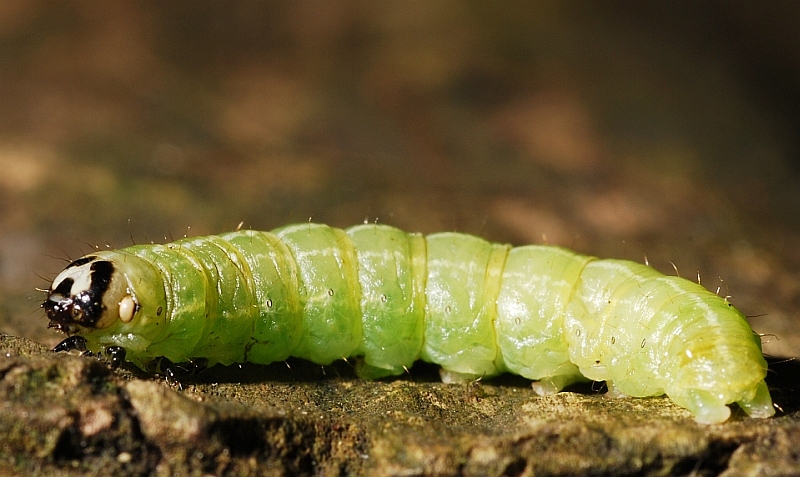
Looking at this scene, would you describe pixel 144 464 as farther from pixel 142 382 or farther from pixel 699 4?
pixel 699 4

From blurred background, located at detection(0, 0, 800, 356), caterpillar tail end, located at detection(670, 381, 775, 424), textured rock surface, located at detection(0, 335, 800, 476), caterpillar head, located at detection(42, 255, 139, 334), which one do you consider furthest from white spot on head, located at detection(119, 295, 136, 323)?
caterpillar tail end, located at detection(670, 381, 775, 424)

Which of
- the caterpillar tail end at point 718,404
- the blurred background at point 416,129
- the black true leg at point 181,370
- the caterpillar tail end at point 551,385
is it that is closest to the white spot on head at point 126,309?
the black true leg at point 181,370

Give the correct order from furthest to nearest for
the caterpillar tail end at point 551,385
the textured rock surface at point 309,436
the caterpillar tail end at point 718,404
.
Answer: the caterpillar tail end at point 551,385, the caterpillar tail end at point 718,404, the textured rock surface at point 309,436

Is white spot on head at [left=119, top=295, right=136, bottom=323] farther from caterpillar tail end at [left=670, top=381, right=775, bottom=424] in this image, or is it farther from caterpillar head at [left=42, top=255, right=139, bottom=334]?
caterpillar tail end at [left=670, top=381, right=775, bottom=424]

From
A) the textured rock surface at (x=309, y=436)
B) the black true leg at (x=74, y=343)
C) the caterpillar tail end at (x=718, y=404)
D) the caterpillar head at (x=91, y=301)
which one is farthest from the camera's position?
the black true leg at (x=74, y=343)

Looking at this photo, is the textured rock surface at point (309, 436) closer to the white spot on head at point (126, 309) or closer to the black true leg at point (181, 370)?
the black true leg at point (181, 370)

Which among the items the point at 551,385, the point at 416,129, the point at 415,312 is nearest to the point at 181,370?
the point at 415,312

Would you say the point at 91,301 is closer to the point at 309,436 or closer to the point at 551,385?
the point at 309,436

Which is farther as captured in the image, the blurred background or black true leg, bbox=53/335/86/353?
the blurred background

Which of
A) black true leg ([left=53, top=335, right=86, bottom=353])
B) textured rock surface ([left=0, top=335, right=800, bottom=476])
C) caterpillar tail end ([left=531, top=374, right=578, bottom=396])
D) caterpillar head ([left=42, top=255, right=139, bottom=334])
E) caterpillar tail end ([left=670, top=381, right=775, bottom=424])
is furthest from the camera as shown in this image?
caterpillar tail end ([left=531, top=374, right=578, bottom=396])
